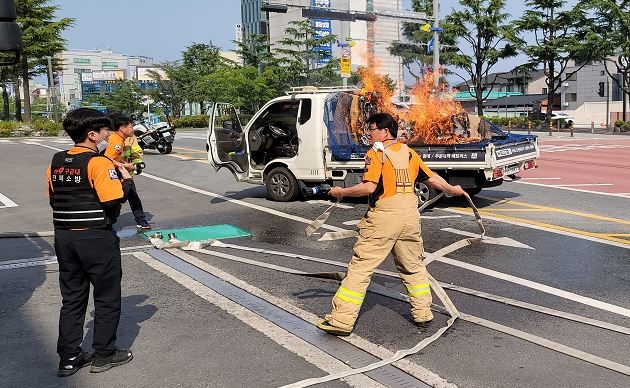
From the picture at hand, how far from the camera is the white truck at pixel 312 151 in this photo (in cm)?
1011

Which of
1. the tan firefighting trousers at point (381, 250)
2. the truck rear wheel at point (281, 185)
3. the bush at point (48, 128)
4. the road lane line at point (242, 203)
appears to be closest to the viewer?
the tan firefighting trousers at point (381, 250)

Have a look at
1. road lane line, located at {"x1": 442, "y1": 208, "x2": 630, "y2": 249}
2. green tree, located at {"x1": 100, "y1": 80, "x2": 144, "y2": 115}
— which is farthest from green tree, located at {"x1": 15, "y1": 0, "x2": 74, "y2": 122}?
road lane line, located at {"x1": 442, "y1": 208, "x2": 630, "y2": 249}

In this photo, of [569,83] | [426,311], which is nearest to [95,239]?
[426,311]

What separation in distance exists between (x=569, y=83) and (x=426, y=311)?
266 ft

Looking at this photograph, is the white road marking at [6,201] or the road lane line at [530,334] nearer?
the road lane line at [530,334]

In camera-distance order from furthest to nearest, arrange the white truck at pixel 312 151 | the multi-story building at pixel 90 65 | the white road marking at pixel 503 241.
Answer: the multi-story building at pixel 90 65
the white truck at pixel 312 151
the white road marking at pixel 503 241

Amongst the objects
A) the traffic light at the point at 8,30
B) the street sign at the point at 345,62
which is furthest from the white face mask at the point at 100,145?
the street sign at the point at 345,62

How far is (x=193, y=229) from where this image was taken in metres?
9.47

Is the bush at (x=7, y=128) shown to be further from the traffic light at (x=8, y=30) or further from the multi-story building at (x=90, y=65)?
the multi-story building at (x=90, y=65)

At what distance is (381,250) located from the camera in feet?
15.5

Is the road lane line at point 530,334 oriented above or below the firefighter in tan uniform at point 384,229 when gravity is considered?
below

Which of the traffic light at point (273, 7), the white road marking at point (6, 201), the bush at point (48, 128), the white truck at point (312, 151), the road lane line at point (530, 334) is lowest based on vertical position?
the road lane line at point (530, 334)

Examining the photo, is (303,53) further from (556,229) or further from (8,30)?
(8,30)

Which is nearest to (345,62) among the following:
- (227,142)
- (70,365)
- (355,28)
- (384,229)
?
(227,142)
